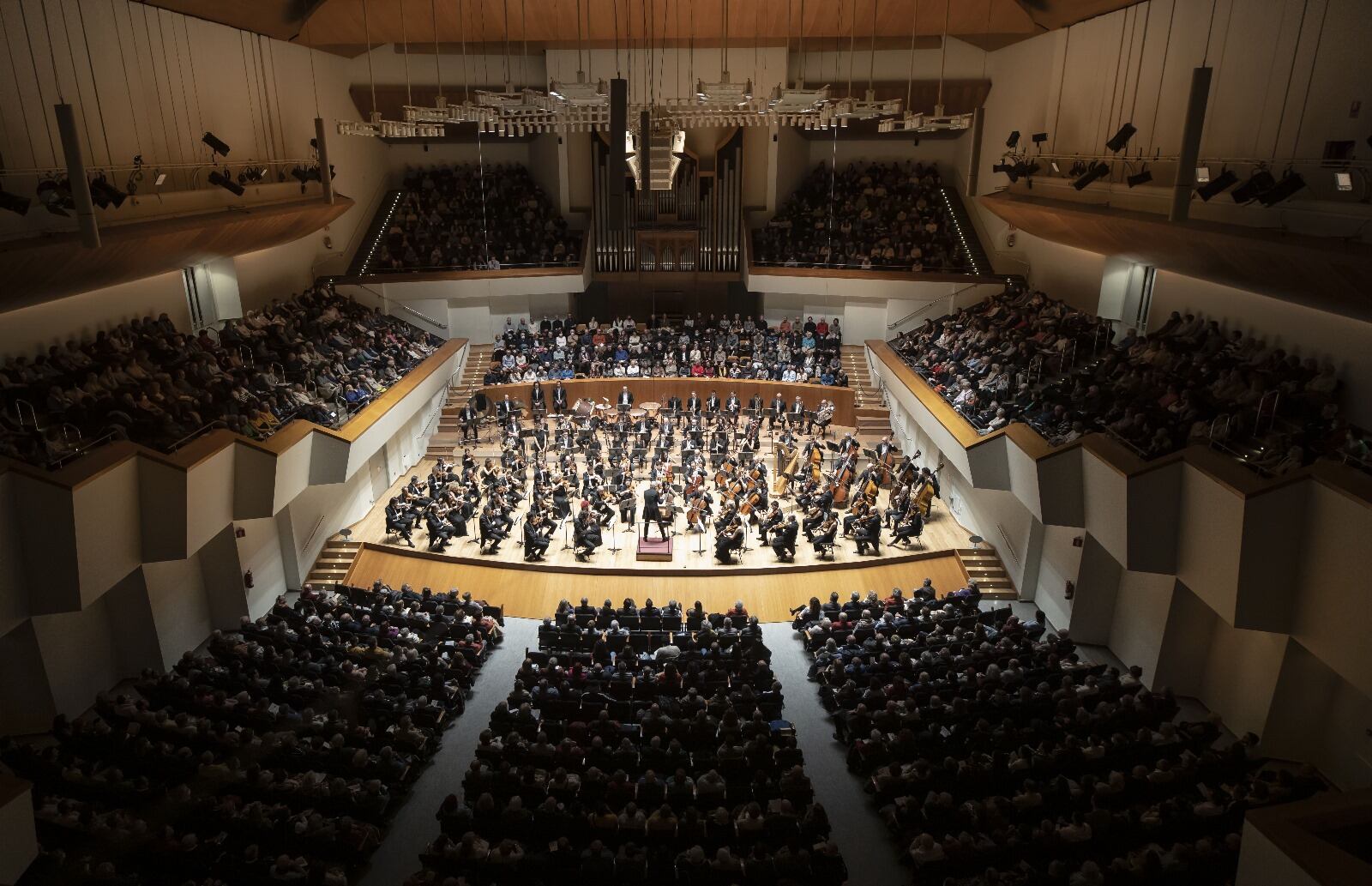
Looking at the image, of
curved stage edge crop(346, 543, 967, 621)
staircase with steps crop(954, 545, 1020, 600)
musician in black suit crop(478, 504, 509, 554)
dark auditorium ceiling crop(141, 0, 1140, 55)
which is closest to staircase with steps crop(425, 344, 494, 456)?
musician in black suit crop(478, 504, 509, 554)

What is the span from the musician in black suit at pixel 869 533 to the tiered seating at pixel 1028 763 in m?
Result: 2.53

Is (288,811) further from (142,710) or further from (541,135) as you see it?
(541,135)

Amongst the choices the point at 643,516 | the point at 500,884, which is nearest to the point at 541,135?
the point at 643,516

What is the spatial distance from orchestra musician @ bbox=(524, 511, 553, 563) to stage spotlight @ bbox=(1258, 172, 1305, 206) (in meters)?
9.78

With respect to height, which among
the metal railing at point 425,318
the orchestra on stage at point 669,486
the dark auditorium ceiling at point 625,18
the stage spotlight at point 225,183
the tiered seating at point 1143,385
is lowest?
the orchestra on stage at point 669,486

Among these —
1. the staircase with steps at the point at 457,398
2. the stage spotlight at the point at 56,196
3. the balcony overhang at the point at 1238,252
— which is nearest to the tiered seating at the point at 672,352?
the staircase with steps at the point at 457,398

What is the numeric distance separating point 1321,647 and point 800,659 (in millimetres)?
5331

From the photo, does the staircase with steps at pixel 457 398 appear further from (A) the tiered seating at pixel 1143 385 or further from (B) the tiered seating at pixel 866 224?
(A) the tiered seating at pixel 1143 385

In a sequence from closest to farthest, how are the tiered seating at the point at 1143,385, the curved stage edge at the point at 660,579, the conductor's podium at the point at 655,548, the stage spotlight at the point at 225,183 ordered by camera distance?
1. the tiered seating at the point at 1143,385
2. the stage spotlight at the point at 225,183
3. the curved stage edge at the point at 660,579
4. the conductor's podium at the point at 655,548

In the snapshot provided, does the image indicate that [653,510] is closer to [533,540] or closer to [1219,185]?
[533,540]

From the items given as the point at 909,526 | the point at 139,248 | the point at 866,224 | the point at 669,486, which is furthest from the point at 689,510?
the point at 866,224

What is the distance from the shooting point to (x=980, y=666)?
953cm

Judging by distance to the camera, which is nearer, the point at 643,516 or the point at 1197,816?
the point at 1197,816

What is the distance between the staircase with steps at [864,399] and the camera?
58.7 feet
